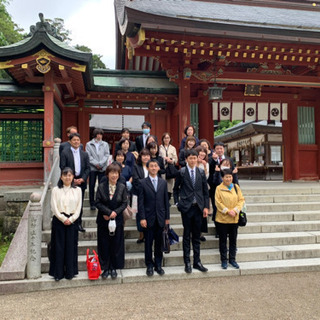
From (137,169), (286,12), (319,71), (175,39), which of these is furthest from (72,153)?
(286,12)

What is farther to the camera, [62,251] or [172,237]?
[172,237]

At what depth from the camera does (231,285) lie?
4.18m

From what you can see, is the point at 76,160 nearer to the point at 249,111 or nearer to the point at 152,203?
the point at 152,203

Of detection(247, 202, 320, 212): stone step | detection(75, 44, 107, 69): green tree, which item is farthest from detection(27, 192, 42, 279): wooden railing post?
detection(75, 44, 107, 69): green tree

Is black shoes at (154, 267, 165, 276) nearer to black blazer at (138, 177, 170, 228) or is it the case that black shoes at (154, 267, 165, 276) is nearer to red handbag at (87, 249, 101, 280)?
black blazer at (138, 177, 170, 228)

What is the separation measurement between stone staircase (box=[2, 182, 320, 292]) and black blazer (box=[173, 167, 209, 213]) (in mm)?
925

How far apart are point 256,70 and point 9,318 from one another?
880 cm

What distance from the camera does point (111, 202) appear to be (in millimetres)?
4387

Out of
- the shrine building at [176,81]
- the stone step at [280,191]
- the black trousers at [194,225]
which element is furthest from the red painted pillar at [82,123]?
the black trousers at [194,225]

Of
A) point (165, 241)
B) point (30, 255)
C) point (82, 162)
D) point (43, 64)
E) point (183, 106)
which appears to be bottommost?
point (30, 255)

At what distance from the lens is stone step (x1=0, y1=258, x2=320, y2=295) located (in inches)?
160

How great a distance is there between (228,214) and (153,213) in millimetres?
1184

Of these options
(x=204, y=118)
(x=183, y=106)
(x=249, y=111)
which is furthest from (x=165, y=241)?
(x=249, y=111)

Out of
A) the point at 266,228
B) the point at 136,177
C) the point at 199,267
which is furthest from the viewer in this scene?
the point at 266,228
